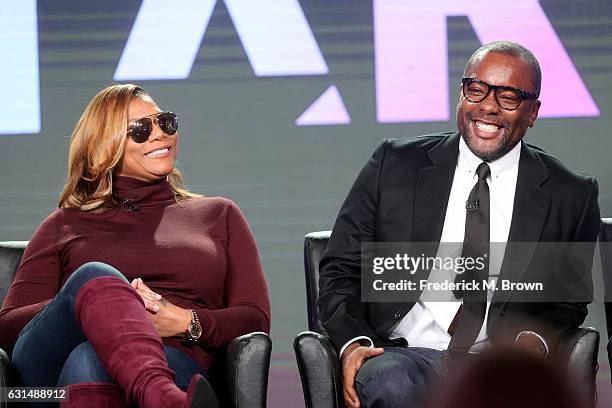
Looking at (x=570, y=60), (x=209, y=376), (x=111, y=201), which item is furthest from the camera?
(x=570, y=60)

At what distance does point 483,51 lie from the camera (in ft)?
9.73

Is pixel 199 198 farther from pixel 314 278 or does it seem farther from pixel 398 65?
pixel 398 65

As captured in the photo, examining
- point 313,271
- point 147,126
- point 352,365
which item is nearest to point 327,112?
point 313,271

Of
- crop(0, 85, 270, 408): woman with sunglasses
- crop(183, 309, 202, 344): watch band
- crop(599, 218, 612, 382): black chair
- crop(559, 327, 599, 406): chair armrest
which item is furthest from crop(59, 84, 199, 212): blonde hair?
crop(599, 218, 612, 382): black chair

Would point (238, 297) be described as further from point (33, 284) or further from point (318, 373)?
point (33, 284)

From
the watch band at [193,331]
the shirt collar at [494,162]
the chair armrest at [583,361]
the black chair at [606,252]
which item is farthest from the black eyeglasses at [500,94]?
the watch band at [193,331]

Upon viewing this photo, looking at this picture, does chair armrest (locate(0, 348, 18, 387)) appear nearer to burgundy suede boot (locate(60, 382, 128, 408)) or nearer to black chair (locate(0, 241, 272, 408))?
black chair (locate(0, 241, 272, 408))

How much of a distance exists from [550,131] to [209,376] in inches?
83.8

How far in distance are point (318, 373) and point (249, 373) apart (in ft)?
0.63

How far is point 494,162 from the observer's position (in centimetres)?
297

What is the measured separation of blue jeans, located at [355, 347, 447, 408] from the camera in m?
2.48

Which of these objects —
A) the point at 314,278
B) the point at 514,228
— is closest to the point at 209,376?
the point at 314,278

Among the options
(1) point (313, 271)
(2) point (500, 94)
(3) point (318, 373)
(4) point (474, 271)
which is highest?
(2) point (500, 94)

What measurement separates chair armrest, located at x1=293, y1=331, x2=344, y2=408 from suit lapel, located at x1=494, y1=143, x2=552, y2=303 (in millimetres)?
582
